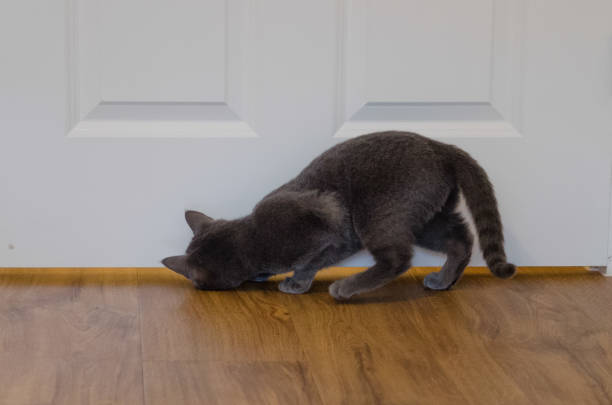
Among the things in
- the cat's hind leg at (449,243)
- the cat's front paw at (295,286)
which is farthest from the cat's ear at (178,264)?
the cat's hind leg at (449,243)

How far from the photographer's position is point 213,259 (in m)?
1.57

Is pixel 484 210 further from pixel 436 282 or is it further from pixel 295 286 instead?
pixel 295 286

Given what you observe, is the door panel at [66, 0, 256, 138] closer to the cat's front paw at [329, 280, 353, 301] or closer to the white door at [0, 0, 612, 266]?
the white door at [0, 0, 612, 266]

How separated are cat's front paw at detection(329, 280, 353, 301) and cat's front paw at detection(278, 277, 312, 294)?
7cm

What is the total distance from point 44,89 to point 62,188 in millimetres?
204

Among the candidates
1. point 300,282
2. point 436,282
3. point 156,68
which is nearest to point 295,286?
point 300,282

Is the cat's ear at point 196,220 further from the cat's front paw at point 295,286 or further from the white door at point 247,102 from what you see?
the cat's front paw at point 295,286

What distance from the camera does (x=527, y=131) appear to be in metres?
1.69

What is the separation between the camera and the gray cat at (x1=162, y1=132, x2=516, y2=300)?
1.51 m

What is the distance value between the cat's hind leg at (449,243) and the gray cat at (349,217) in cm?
3

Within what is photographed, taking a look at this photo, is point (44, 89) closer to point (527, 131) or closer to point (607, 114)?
point (527, 131)

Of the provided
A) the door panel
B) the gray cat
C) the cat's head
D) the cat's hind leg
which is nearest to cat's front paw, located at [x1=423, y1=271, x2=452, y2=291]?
the cat's hind leg

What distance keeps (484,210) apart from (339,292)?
12.4 inches

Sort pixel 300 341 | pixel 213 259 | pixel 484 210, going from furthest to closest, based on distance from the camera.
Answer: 1. pixel 213 259
2. pixel 484 210
3. pixel 300 341
